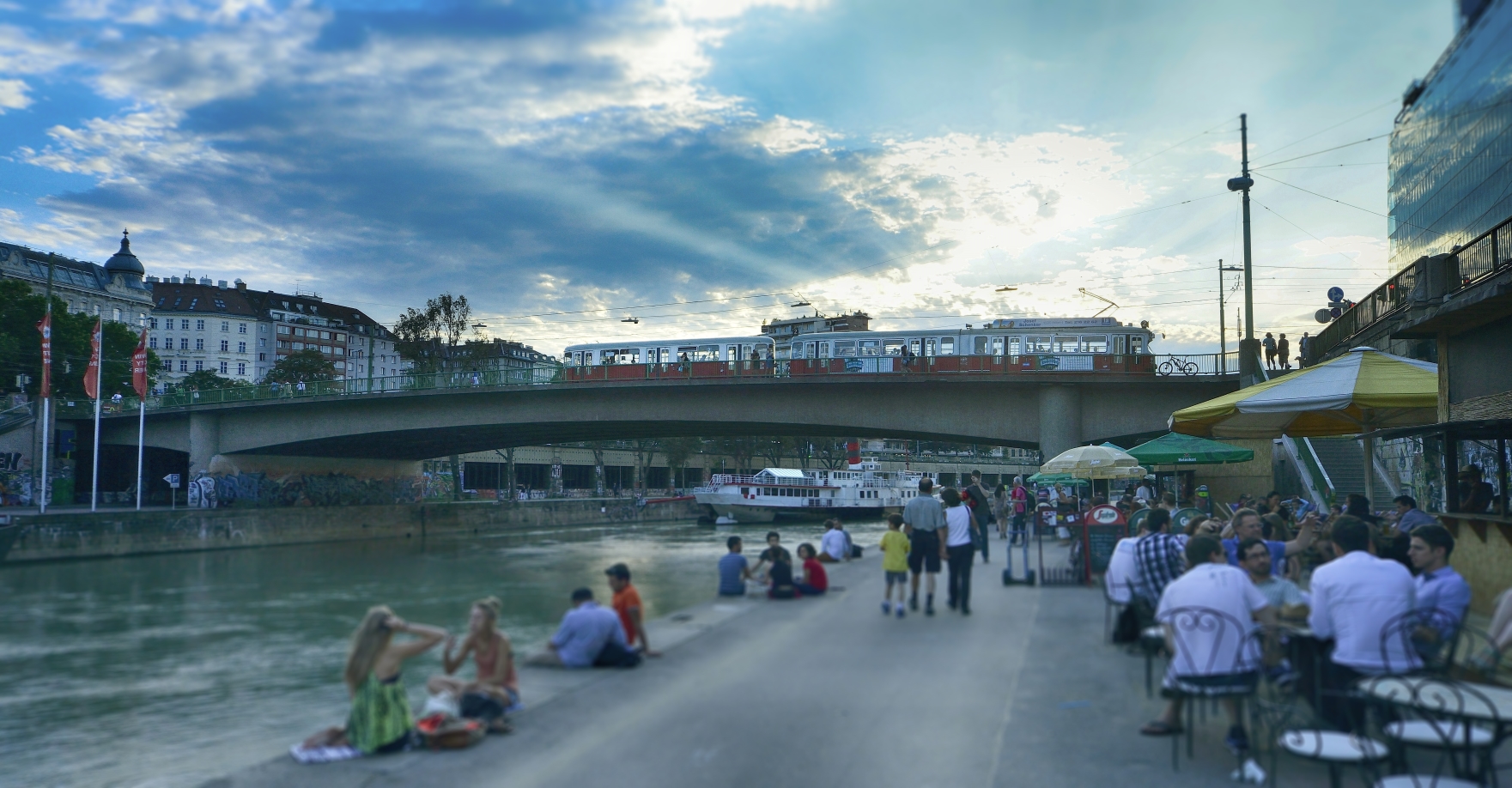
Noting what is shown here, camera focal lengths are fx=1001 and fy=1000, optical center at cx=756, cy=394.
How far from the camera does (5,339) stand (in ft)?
193

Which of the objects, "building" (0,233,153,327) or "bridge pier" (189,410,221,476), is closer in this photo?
"bridge pier" (189,410,221,476)

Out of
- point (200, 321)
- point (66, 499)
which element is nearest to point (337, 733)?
point (66, 499)

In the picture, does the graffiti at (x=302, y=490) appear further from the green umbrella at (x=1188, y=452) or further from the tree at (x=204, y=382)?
the tree at (x=204, y=382)

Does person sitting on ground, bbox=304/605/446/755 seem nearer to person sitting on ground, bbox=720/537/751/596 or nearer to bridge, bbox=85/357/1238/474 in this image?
person sitting on ground, bbox=720/537/751/596

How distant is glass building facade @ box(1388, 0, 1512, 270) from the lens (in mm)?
30078

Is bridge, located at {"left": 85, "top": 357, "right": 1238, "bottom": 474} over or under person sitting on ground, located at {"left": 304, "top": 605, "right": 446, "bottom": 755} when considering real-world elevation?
over

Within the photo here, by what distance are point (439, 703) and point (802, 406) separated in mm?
34754

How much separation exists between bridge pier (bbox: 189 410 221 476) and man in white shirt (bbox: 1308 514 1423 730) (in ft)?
187

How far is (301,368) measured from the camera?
10438 cm

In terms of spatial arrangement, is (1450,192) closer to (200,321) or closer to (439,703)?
(439,703)

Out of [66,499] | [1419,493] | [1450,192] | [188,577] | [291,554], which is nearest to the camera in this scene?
[1419,493]

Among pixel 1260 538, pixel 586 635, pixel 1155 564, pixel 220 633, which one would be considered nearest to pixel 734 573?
pixel 586 635

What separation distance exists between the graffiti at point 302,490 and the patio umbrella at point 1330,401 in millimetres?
49693

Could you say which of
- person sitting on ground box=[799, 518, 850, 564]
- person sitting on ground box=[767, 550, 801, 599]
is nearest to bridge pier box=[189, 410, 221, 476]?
person sitting on ground box=[799, 518, 850, 564]
